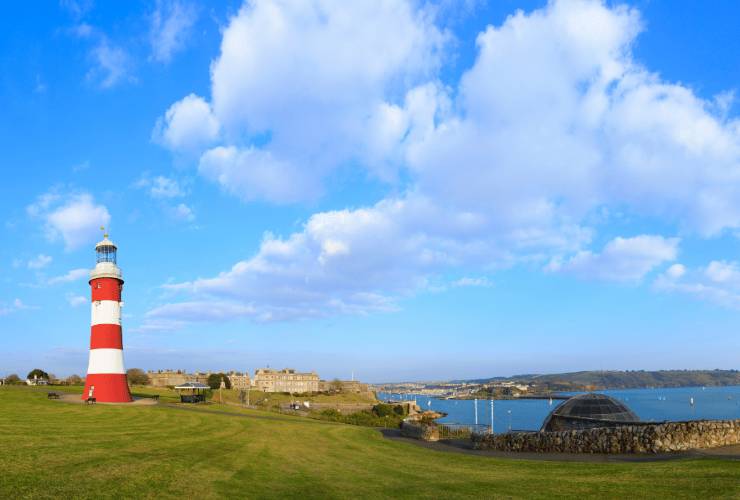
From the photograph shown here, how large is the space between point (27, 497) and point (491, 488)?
11.3 metres

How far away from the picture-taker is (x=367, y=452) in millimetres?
21609

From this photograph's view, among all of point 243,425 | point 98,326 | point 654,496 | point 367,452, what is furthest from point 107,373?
point 654,496

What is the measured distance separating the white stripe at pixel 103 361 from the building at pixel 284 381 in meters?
135

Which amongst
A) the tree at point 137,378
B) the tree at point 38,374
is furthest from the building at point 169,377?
the tree at point 38,374

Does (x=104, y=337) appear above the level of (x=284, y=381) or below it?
above

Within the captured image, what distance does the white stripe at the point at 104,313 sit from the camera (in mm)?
37562

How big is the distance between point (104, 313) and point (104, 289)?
1.92m

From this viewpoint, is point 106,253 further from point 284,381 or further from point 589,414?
point 284,381

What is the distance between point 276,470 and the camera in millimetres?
15641

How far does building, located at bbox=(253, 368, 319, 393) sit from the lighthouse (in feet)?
442

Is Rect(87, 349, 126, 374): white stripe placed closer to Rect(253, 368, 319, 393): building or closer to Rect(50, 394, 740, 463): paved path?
Rect(50, 394, 740, 463): paved path

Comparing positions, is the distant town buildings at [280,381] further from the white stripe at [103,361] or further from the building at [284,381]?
the white stripe at [103,361]

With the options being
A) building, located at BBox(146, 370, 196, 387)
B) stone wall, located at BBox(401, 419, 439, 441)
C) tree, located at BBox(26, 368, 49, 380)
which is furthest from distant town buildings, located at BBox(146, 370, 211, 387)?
stone wall, located at BBox(401, 419, 439, 441)

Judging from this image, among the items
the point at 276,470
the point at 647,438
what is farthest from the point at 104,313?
the point at 647,438
